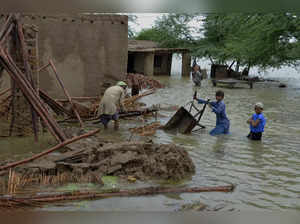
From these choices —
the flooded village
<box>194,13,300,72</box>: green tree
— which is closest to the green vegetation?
<box>194,13,300,72</box>: green tree

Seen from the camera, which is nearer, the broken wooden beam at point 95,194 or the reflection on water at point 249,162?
the broken wooden beam at point 95,194

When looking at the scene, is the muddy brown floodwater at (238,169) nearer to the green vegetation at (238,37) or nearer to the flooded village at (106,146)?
the flooded village at (106,146)

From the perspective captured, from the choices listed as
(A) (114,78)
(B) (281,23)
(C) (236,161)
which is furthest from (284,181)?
(B) (281,23)

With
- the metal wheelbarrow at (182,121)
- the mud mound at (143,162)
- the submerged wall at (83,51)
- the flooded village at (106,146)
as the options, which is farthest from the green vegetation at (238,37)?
the mud mound at (143,162)

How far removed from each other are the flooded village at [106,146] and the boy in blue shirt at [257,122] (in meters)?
0.12

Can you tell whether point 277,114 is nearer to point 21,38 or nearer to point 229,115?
point 229,115

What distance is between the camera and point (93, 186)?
14.9 feet

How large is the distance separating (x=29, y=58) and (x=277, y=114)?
8.84 metres

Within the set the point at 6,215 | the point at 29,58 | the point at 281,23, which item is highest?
the point at 281,23

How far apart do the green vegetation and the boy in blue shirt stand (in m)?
8.14

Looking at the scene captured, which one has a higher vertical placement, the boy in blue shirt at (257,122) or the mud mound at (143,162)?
the boy in blue shirt at (257,122)

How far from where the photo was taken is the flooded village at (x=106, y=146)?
421cm

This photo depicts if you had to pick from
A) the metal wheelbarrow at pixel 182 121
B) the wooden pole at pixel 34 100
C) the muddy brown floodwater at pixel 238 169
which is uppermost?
the wooden pole at pixel 34 100

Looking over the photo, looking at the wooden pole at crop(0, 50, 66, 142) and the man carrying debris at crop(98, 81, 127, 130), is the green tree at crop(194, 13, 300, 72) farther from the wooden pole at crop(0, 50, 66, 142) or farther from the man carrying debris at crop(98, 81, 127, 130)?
the wooden pole at crop(0, 50, 66, 142)
